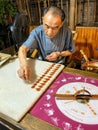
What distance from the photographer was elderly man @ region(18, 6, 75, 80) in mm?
1304

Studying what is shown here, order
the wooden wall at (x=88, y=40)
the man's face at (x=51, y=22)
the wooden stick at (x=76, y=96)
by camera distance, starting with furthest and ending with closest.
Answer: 1. the wooden wall at (x=88, y=40)
2. the man's face at (x=51, y=22)
3. the wooden stick at (x=76, y=96)

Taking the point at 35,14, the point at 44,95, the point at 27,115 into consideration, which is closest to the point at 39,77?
the point at 44,95

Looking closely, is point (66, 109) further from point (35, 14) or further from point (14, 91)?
point (35, 14)

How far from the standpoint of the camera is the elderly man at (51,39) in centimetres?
130

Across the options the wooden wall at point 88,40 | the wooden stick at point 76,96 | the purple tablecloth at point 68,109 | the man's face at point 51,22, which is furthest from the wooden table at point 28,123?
the wooden wall at point 88,40

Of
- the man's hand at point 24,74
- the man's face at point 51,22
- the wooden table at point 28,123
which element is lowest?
the wooden table at point 28,123

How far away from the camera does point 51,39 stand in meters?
1.60

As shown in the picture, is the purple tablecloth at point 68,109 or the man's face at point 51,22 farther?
the man's face at point 51,22

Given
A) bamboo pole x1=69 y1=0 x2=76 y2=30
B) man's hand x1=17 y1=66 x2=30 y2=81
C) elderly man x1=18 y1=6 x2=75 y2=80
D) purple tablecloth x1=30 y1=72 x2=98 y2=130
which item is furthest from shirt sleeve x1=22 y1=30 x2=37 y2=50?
bamboo pole x1=69 y1=0 x2=76 y2=30

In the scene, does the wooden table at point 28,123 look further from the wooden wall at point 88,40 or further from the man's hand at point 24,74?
the wooden wall at point 88,40

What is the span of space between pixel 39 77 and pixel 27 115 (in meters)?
0.34

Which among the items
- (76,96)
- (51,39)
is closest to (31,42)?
(51,39)

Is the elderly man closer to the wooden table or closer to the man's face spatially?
the man's face

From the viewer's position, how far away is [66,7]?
9.88 feet
